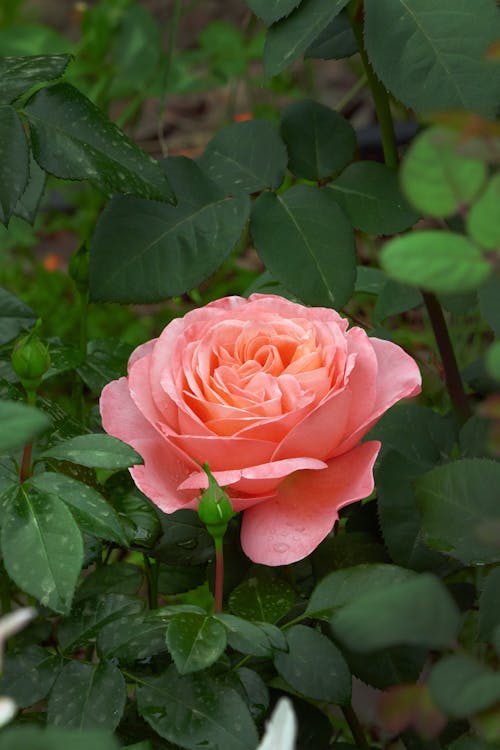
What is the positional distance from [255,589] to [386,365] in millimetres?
170

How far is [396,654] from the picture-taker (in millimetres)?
768

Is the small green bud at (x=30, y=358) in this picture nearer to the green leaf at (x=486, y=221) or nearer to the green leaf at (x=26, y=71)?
the green leaf at (x=26, y=71)

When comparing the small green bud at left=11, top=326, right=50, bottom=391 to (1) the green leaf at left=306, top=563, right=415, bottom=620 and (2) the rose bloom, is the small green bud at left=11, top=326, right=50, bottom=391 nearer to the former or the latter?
(2) the rose bloom

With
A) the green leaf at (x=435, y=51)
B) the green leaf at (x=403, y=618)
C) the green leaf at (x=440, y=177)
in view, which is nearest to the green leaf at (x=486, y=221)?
the green leaf at (x=440, y=177)

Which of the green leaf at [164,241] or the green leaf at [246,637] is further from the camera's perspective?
the green leaf at [164,241]

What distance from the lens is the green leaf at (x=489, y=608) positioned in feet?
2.28

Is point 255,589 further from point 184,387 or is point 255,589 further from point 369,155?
point 369,155

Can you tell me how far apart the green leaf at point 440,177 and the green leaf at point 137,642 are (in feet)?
1.11

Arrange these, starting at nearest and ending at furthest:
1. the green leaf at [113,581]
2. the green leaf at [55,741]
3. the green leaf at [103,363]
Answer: the green leaf at [55,741] < the green leaf at [113,581] < the green leaf at [103,363]

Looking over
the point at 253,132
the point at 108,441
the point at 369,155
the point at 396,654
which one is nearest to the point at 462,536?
the point at 396,654

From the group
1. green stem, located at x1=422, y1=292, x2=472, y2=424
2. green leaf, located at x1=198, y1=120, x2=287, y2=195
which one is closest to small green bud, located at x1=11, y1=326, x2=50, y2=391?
green leaf, located at x1=198, y1=120, x2=287, y2=195

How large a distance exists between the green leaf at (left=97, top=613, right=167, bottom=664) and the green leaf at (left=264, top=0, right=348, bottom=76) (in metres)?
0.39

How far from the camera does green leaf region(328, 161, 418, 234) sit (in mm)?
875

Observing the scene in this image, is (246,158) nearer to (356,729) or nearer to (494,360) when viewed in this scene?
(356,729)
